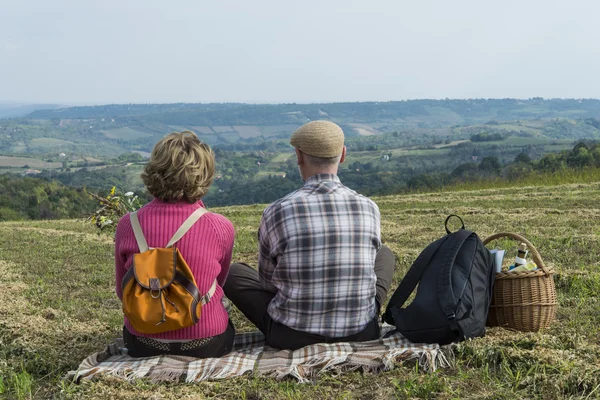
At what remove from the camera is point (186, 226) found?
3510 mm

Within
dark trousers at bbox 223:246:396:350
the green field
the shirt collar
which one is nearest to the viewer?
the shirt collar

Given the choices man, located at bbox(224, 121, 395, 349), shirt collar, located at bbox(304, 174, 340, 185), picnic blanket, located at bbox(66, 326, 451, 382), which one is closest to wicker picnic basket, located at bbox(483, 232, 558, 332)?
picnic blanket, located at bbox(66, 326, 451, 382)

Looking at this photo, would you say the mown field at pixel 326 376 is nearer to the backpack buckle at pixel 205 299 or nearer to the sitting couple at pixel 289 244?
the sitting couple at pixel 289 244

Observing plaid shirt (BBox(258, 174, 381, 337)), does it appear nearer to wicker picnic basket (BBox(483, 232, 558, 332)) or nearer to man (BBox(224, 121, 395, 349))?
man (BBox(224, 121, 395, 349))

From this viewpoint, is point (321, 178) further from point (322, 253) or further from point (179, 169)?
point (179, 169)

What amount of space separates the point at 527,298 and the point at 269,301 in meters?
1.73

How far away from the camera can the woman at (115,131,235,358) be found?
11.4ft

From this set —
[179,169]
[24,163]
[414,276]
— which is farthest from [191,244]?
[24,163]

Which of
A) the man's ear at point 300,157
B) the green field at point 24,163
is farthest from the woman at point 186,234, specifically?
the green field at point 24,163

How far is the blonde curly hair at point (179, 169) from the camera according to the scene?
3.44 metres

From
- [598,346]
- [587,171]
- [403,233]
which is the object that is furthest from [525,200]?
[598,346]

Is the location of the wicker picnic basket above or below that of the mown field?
above

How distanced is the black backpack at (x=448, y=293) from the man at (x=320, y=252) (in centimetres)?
29

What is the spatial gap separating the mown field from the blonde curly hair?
111 cm
